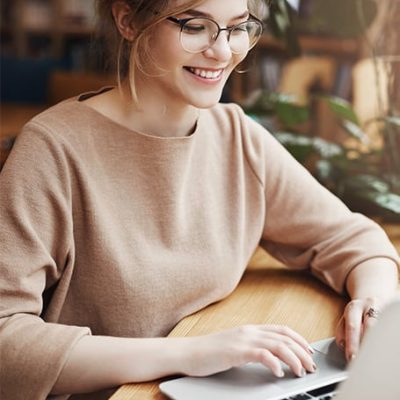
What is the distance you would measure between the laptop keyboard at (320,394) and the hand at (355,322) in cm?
7

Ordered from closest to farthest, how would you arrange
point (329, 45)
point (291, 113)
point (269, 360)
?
point (269, 360) → point (291, 113) → point (329, 45)

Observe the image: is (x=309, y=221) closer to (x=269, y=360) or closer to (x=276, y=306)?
(x=276, y=306)

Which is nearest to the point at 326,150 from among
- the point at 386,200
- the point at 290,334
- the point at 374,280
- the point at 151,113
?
the point at 386,200

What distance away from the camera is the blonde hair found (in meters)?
1.20

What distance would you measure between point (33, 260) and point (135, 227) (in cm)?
19

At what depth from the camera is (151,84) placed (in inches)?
50.6

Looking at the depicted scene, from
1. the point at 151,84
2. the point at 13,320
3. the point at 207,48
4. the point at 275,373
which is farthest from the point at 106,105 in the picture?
the point at 275,373

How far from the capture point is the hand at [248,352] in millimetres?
1046

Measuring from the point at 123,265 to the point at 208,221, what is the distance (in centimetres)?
20

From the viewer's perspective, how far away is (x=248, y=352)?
105cm

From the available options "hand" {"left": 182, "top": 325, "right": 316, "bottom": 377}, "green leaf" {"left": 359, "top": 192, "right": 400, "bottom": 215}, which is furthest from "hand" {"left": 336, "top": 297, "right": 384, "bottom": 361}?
"green leaf" {"left": 359, "top": 192, "right": 400, "bottom": 215}

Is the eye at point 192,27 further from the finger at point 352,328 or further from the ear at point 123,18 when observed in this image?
the finger at point 352,328

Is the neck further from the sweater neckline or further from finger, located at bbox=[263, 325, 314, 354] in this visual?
finger, located at bbox=[263, 325, 314, 354]

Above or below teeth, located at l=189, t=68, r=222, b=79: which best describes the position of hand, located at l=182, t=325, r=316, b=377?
below
